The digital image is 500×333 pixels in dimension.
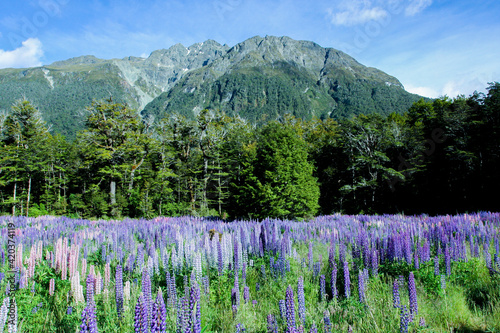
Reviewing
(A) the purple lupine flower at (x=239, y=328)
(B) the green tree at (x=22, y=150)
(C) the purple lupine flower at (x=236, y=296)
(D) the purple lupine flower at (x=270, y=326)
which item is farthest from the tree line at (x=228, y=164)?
(D) the purple lupine flower at (x=270, y=326)

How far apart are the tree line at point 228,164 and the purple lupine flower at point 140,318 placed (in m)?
15.0

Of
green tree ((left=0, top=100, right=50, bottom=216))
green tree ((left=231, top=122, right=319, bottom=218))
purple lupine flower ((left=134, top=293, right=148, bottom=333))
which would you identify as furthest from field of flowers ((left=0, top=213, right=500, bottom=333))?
green tree ((left=0, top=100, right=50, bottom=216))

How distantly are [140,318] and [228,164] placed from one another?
32.9 m

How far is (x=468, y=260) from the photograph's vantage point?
5.35 metres

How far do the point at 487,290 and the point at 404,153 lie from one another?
27.6 m

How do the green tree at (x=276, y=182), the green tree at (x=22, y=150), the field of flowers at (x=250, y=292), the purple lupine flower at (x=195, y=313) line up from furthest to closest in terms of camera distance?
the green tree at (x=22, y=150)
the green tree at (x=276, y=182)
the field of flowers at (x=250, y=292)
the purple lupine flower at (x=195, y=313)

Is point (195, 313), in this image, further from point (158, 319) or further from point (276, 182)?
point (276, 182)

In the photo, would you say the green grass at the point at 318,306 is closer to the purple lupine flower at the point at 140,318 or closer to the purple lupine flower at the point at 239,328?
the purple lupine flower at the point at 239,328

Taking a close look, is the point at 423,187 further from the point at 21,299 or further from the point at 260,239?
the point at 21,299

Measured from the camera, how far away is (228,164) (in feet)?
113

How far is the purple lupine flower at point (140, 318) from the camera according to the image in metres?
1.75

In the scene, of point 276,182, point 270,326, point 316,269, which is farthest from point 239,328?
point 276,182

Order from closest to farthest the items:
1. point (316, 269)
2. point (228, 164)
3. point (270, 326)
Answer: point (270, 326) < point (316, 269) < point (228, 164)

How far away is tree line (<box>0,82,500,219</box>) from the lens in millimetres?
22844
